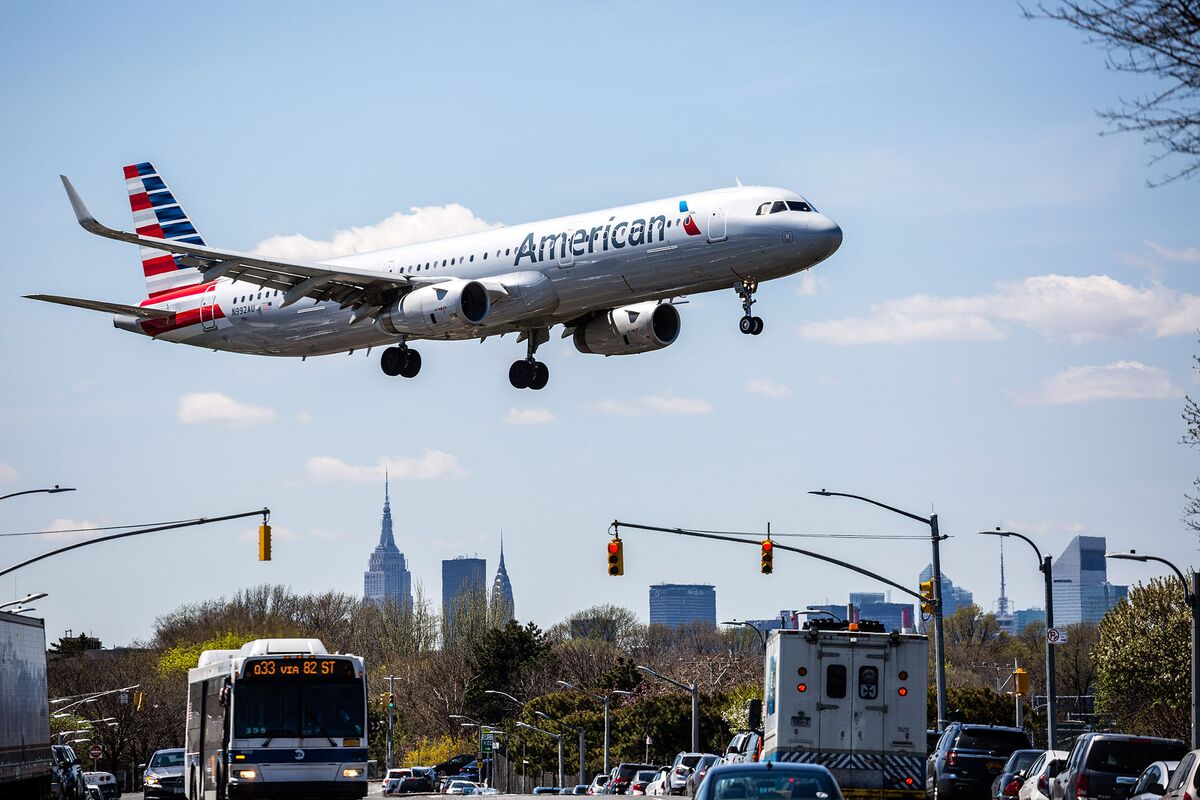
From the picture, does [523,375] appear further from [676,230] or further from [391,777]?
[391,777]

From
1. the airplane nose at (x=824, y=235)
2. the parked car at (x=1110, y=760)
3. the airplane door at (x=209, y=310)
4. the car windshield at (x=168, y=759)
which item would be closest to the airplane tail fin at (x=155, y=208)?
the airplane door at (x=209, y=310)

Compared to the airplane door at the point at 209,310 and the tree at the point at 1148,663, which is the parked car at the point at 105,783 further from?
the tree at the point at 1148,663

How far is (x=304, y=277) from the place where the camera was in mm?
46688

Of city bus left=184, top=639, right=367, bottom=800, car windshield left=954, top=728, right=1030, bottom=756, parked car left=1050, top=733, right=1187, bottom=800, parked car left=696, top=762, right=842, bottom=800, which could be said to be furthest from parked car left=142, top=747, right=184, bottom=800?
parked car left=696, top=762, right=842, bottom=800

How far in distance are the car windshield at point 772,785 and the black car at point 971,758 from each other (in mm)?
17589

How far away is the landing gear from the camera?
4812 centimetres

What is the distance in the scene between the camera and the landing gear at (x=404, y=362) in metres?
48.1

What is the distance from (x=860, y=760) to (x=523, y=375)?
83.6 ft

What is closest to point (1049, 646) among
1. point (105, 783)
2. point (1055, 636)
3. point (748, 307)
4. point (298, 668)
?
point (1055, 636)

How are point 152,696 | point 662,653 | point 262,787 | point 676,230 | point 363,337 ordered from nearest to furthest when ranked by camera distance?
point 262,787
point 676,230
point 363,337
point 152,696
point 662,653

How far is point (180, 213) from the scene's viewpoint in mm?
61156

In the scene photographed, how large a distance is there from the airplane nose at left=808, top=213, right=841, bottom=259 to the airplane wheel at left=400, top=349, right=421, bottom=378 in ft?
39.3

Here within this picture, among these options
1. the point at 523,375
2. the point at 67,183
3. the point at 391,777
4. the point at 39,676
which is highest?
the point at 67,183

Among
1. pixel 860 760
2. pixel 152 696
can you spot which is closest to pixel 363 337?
pixel 860 760
